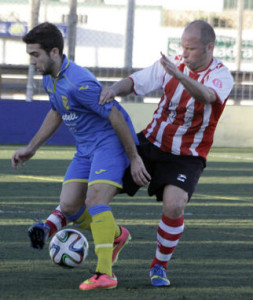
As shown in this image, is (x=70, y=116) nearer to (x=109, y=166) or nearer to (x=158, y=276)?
(x=109, y=166)

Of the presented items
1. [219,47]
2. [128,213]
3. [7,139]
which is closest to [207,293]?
[128,213]

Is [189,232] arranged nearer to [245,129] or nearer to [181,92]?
[181,92]

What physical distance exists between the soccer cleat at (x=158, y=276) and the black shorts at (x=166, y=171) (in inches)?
17.5

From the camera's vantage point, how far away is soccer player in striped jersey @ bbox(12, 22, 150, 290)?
17.5ft

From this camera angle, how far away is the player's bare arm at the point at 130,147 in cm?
543

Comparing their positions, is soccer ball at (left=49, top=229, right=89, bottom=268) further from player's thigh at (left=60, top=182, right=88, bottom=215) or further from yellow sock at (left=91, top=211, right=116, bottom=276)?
yellow sock at (left=91, top=211, right=116, bottom=276)

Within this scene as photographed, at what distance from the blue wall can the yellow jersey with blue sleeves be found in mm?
12480

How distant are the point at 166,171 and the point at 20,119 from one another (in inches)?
506

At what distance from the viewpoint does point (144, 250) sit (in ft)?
21.5

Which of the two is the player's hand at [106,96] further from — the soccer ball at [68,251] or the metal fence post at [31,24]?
the metal fence post at [31,24]

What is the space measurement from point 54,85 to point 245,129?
14.3 meters

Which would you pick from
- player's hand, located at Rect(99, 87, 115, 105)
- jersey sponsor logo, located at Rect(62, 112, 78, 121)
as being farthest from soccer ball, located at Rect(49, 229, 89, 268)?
player's hand, located at Rect(99, 87, 115, 105)

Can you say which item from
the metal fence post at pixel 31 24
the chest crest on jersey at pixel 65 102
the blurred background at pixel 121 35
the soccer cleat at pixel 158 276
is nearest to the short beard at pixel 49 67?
the chest crest on jersey at pixel 65 102

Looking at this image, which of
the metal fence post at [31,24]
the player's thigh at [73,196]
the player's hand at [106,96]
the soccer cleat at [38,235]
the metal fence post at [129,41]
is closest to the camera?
the player's hand at [106,96]
